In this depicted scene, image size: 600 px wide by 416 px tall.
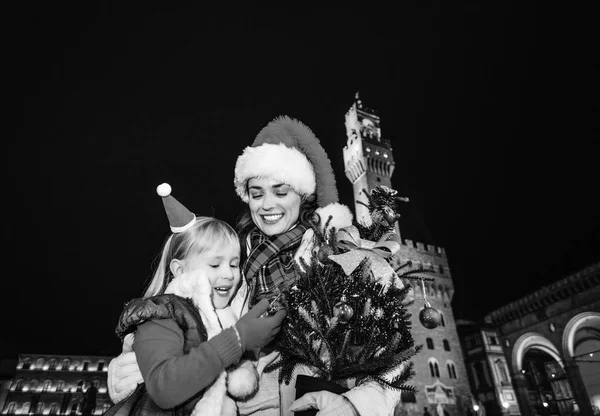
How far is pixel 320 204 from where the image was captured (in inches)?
119

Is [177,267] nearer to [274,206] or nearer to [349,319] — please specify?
[274,206]

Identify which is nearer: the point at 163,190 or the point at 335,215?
the point at 163,190

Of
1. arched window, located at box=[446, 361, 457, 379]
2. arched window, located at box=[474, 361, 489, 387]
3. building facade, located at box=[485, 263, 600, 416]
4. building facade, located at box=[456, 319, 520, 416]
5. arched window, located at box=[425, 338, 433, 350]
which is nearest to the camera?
building facade, located at box=[485, 263, 600, 416]

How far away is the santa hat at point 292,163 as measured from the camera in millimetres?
2859

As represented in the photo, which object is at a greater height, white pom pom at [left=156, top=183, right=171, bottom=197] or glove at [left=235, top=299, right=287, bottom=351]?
white pom pom at [left=156, top=183, right=171, bottom=197]

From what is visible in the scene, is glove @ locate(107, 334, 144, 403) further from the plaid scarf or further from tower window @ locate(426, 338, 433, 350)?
tower window @ locate(426, 338, 433, 350)

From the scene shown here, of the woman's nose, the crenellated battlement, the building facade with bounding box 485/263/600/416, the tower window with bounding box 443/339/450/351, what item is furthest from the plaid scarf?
the crenellated battlement

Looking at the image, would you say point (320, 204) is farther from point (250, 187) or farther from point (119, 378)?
point (119, 378)

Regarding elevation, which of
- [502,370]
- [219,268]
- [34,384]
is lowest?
[219,268]

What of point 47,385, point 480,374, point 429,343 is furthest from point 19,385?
point 480,374

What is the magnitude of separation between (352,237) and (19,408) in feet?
183

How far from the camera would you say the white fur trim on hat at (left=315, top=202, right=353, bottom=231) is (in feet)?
8.73

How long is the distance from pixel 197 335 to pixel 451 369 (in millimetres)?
29302

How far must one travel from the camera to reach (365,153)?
3266 centimetres
